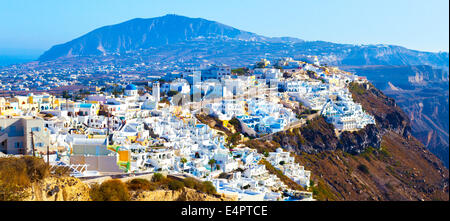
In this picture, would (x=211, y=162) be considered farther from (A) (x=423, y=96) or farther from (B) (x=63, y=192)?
(A) (x=423, y=96)

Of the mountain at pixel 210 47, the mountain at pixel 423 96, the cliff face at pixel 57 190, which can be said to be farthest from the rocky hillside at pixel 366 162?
the mountain at pixel 210 47

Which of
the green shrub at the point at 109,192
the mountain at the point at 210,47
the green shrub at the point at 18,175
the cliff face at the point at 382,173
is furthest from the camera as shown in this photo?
the mountain at the point at 210,47

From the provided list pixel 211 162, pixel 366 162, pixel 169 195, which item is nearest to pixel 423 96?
pixel 366 162

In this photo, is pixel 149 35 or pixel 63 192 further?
pixel 149 35

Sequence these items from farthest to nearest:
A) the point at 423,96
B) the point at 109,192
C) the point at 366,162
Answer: the point at 423,96 → the point at 366,162 → the point at 109,192

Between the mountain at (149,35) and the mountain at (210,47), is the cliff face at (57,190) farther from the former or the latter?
the mountain at (149,35)

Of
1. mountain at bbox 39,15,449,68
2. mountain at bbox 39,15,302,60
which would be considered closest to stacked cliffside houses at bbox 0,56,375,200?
mountain at bbox 39,15,449,68

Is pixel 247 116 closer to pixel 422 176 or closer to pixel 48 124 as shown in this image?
pixel 48 124

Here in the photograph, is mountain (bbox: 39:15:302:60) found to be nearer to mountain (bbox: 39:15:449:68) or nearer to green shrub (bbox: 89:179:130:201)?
mountain (bbox: 39:15:449:68)
